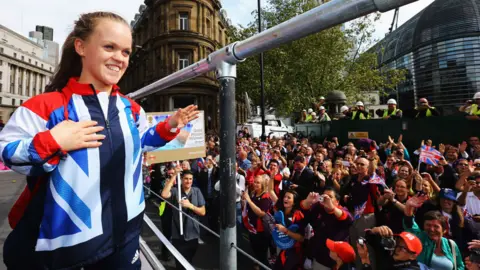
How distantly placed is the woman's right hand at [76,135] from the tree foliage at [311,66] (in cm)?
1816

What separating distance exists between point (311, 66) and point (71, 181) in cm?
1887

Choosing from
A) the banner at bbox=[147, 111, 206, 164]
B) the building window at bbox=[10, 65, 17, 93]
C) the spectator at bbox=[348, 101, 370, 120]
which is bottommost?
the banner at bbox=[147, 111, 206, 164]

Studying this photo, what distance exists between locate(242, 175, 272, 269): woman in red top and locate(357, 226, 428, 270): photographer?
6.31ft

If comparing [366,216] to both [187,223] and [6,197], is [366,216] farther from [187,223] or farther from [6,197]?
[6,197]

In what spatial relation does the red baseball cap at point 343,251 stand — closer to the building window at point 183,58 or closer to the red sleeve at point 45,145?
the red sleeve at point 45,145

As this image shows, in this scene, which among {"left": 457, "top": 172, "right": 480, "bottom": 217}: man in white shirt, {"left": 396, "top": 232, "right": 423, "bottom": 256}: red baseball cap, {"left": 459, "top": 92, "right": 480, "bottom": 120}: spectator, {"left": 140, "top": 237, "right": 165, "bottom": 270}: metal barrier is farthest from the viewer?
{"left": 459, "top": 92, "right": 480, "bottom": 120}: spectator

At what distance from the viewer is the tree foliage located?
1848 centimetres

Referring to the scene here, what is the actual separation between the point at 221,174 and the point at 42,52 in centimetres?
10106

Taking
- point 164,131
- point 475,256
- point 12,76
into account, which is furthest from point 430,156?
point 12,76

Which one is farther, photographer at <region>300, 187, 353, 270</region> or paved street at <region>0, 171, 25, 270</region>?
paved street at <region>0, 171, 25, 270</region>

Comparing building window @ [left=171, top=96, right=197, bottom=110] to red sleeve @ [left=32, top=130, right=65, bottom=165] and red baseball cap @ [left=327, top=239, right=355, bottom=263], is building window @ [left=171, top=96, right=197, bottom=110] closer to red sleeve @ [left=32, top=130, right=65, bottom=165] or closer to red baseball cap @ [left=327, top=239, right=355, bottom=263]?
red baseball cap @ [left=327, top=239, right=355, bottom=263]

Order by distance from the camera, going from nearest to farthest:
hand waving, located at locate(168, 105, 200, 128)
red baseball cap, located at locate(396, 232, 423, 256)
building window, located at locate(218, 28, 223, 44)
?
1. hand waving, located at locate(168, 105, 200, 128)
2. red baseball cap, located at locate(396, 232, 423, 256)
3. building window, located at locate(218, 28, 223, 44)

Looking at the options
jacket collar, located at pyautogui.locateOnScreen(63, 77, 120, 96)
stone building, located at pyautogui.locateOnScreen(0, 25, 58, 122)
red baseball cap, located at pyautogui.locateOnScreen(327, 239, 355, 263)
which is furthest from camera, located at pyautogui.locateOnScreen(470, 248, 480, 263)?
stone building, located at pyautogui.locateOnScreen(0, 25, 58, 122)

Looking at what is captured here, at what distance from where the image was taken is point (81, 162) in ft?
4.15
